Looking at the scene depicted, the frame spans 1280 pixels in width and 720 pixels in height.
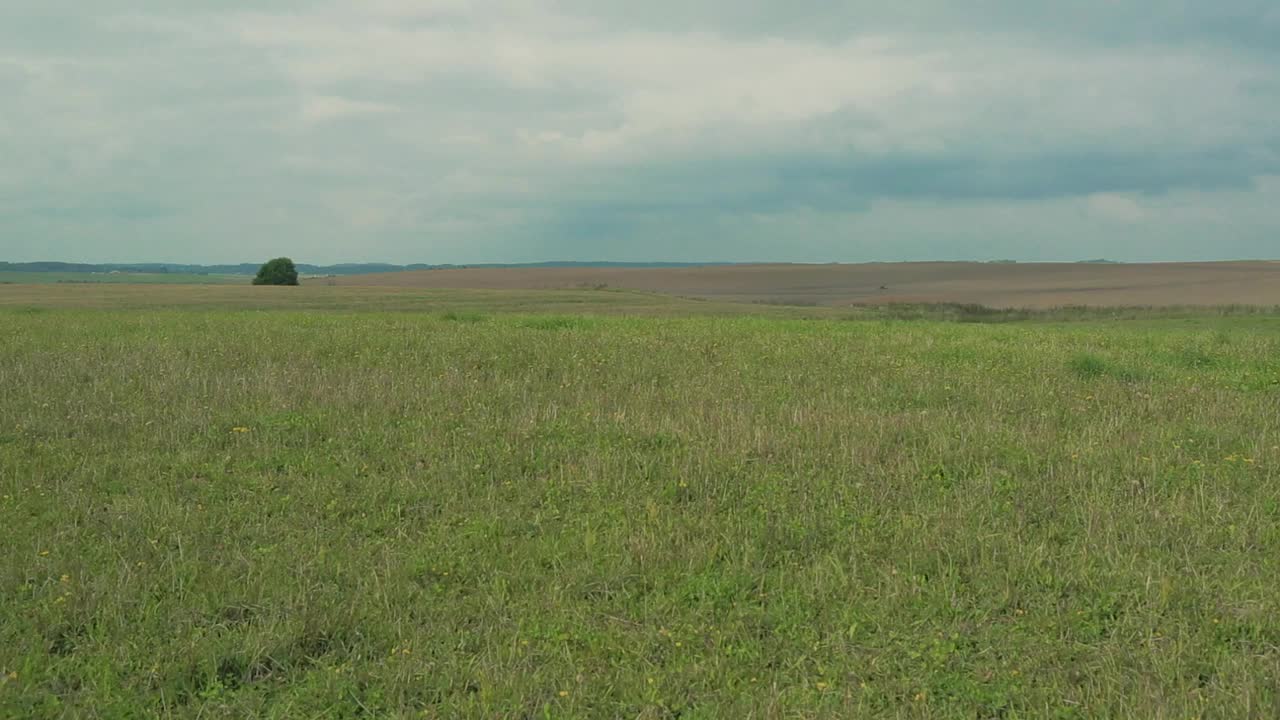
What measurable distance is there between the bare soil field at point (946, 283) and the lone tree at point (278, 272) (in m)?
5.69

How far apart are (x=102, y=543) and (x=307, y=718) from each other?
332 cm

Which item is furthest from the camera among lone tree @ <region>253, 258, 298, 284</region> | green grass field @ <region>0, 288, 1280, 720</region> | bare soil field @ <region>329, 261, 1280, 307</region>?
lone tree @ <region>253, 258, 298, 284</region>

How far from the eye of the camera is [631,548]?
7.64 meters

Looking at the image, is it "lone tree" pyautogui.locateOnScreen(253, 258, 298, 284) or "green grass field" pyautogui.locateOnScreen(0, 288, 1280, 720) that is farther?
"lone tree" pyautogui.locateOnScreen(253, 258, 298, 284)

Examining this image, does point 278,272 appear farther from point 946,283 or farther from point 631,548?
point 631,548

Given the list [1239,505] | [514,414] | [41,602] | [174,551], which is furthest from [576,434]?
[1239,505]

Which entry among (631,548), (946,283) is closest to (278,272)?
(946,283)

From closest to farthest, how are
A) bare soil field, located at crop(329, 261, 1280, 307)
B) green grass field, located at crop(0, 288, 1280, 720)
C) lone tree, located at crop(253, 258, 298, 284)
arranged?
green grass field, located at crop(0, 288, 1280, 720), bare soil field, located at crop(329, 261, 1280, 307), lone tree, located at crop(253, 258, 298, 284)

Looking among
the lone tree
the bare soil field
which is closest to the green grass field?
the bare soil field

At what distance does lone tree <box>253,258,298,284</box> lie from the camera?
334 feet

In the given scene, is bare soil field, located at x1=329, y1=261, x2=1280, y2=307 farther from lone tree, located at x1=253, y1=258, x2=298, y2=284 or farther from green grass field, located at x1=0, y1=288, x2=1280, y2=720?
green grass field, located at x1=0, y1=288, x2=1280, y2=720

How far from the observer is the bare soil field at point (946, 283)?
68.4 meters

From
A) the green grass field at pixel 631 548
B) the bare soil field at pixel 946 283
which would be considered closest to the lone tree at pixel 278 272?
the bare soil field at pixel 946 283

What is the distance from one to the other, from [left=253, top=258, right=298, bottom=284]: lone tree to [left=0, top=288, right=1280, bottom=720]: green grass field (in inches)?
3638
